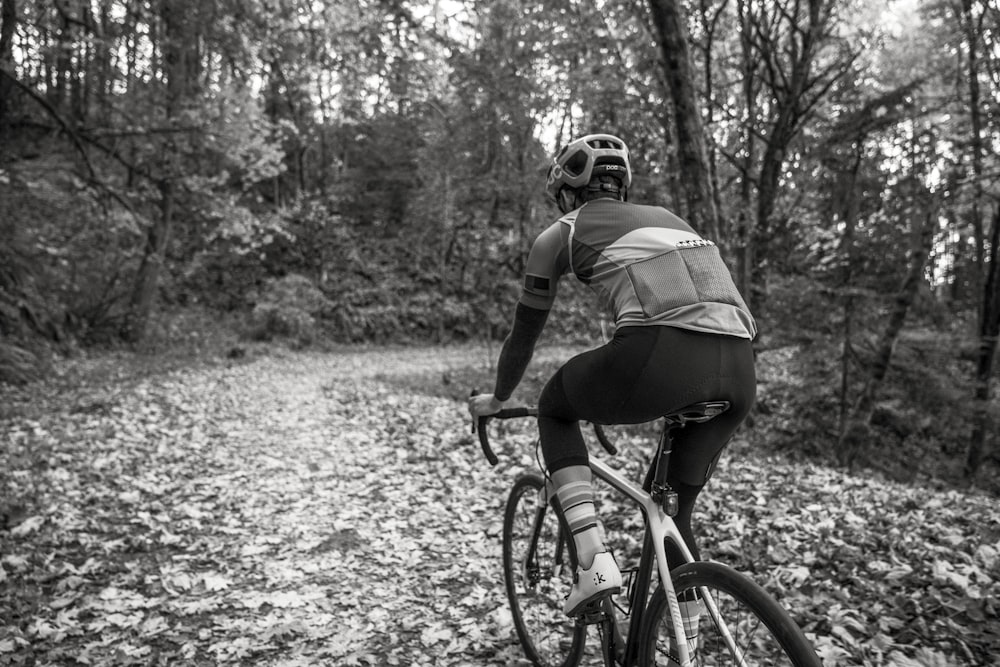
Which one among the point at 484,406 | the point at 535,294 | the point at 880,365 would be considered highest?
the point at 535,294

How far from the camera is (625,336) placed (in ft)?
6.99

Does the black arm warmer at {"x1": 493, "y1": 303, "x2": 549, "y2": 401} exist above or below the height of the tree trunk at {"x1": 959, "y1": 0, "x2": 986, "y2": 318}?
below

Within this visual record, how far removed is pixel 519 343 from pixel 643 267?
0.63 metres

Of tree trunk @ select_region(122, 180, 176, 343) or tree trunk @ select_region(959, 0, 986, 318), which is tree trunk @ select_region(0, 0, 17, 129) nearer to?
tree trunk @ select_region(122, 180, 176, 343)

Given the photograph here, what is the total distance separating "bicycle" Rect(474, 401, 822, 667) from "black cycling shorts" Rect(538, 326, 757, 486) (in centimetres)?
7

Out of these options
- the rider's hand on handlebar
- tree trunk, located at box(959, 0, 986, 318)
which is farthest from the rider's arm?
tree trunk, located at box(959, 0, 986, 318)

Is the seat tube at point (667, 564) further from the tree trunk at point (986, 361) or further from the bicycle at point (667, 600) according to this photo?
the tree trunk at point (986, 361)

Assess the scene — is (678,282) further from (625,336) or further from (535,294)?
(535,294)

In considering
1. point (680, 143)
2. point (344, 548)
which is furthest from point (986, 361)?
point (344, 548)

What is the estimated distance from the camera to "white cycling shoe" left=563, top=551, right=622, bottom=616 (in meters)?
2.31

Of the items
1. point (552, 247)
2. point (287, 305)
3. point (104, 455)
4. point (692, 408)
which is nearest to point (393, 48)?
point (104, 455)

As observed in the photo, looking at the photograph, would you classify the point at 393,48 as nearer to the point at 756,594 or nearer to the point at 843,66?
the point at 843,66

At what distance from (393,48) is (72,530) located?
7.80m

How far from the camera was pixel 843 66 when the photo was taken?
35.4 feet
